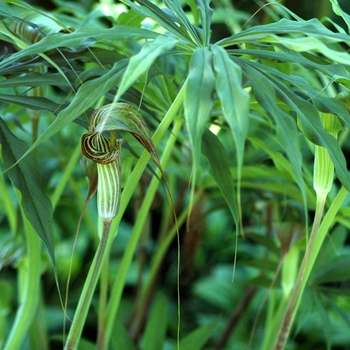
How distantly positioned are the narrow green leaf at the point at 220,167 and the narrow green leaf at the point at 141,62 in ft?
0.39

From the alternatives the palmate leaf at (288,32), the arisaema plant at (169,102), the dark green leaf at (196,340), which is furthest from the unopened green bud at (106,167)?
the dark green leaf at (196,340)

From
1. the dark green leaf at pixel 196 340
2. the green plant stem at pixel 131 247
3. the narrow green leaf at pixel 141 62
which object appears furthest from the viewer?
the dark green leaf at pixel 196 340

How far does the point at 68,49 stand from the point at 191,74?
0.63 feet

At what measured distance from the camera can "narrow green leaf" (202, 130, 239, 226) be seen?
0.36 meters

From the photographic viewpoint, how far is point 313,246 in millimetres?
420

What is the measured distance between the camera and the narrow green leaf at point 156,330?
2.08ft

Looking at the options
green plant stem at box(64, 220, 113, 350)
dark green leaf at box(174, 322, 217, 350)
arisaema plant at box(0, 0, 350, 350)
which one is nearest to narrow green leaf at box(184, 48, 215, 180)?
arisaema plant at box(0, 0, 350, 350)

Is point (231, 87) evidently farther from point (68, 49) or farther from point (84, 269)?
point (84, 269)

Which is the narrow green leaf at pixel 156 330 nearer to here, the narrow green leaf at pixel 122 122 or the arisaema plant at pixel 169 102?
the arisaema plant at pixel 169 102

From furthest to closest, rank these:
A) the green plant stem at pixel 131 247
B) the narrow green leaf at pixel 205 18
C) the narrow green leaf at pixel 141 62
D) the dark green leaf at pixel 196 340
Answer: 1. the dark green leaf at pixel 196 340
2. the green plant stem at pixel 131 247
3. the narrow green leaf at pixel 205 18
4. the narrow green leaf at pixel 141 62

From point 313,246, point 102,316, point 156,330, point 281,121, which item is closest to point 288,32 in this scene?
point 281,121

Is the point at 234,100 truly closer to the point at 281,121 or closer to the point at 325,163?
the point at 281,121

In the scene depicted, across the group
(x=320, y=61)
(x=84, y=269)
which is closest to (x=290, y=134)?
(x=320, y=61)

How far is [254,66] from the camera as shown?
1.13 ft
